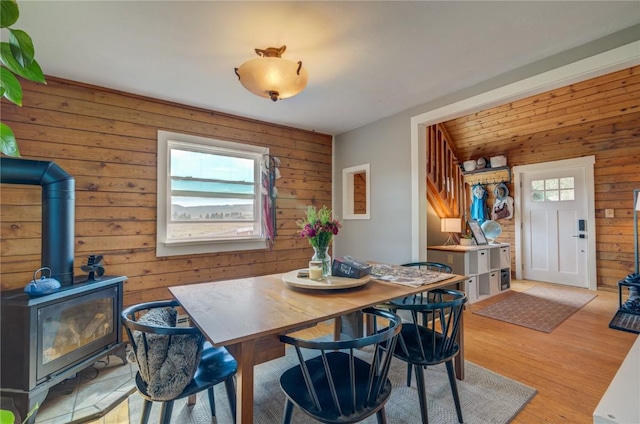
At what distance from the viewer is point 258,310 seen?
146 cm

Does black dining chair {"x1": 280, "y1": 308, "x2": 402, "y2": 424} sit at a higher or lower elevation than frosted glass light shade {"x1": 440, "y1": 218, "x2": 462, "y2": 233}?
lower

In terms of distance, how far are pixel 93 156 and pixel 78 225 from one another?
0.66 meters

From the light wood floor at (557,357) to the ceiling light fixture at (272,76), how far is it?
8.07 feet

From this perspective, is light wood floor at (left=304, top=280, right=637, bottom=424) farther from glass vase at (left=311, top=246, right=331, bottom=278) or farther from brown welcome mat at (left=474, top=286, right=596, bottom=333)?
glass vase at (left=311, top=246, right=331, bottom=278)

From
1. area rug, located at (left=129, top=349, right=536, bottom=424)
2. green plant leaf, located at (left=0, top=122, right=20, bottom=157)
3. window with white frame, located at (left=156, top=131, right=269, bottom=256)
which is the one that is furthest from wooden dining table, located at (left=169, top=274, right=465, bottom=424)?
window with white frame, located at (left=156, top=131, right=269, bottom=256)

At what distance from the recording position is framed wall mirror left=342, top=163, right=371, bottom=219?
3908mm

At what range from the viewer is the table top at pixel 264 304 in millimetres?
1220

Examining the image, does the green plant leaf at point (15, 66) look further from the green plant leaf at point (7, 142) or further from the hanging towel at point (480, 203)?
the hanging towel at point (480, 203)

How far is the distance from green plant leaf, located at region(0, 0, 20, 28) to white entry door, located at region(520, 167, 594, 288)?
656 cm

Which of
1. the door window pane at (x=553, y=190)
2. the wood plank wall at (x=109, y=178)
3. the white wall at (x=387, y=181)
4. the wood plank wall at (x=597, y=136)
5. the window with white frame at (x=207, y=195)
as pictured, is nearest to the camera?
the wood plank wall at (x=109, y=178)

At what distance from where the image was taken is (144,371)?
1328 millimetres

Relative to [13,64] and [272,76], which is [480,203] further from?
[13,64]

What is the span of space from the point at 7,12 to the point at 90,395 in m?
2.47

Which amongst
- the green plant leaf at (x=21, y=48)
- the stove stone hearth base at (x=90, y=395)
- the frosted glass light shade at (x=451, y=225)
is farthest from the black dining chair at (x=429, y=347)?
the frosted glass light shade at (x=451, y=225)
